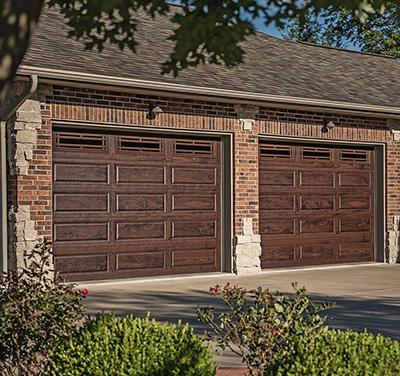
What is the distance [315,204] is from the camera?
16.1m

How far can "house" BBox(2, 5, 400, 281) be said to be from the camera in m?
12.4

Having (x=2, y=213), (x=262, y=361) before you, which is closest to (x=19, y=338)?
(x=262, y=361)

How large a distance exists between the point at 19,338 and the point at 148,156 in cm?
882

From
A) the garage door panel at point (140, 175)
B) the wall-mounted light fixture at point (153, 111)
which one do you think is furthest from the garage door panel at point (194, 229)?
the wall-mounted light fixture at point (153, 111)

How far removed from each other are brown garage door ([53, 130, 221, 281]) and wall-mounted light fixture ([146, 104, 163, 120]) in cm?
46

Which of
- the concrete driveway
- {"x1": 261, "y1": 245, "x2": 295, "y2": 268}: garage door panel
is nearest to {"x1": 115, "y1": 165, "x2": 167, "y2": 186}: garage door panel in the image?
the concrete driveway

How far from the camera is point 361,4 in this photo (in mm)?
5238

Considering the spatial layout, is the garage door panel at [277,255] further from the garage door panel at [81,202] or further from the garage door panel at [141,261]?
the garage door panel at [81,202]

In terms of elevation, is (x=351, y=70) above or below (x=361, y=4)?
above

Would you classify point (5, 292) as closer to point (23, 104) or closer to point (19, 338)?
point (19, 338)

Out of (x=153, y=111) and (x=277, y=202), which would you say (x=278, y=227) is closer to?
(x=277, y=202)

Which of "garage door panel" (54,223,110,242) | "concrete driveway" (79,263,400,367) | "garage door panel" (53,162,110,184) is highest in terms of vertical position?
"garage door panel" (53,162,110,184)

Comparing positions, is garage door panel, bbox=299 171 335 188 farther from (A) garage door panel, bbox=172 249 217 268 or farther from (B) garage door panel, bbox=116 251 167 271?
(B) garage door panel, bbox=116 251 167 271

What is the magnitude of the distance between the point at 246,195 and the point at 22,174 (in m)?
4.77
